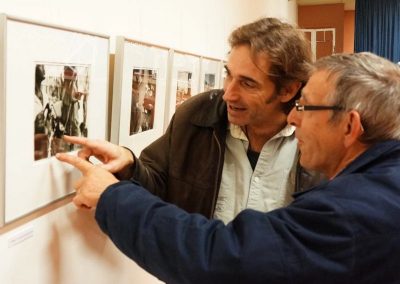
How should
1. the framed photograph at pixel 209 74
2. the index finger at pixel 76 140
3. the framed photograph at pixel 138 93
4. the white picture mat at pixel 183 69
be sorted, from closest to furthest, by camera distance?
1. the index finger at pixel 76 140
2. the framed photograph at pixel 138 93
3. the white picture mat at pixel 183 69
4. the framed photograph at pixel 209 74

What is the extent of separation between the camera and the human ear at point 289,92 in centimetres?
139

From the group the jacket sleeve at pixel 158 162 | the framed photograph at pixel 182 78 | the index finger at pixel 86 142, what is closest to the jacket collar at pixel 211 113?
the jacket sleeve at pixel 158 162

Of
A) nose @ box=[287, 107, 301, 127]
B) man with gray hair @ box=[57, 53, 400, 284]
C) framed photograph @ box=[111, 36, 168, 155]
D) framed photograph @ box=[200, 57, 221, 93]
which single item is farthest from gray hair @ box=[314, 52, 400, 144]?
framed photograph @ box=[200, 57, 221, 93]

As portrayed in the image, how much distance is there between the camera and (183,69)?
1.78 m

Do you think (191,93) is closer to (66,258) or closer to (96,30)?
(96,30)

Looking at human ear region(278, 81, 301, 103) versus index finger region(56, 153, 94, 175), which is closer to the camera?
index finger region(56, 153, 94, 175)

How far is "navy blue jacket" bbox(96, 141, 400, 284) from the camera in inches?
32.4

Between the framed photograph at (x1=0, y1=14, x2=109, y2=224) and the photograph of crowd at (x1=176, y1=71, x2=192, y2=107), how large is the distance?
0.60 meters

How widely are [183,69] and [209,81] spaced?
42cm

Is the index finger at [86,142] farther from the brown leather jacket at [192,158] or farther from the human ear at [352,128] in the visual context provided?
the human ear at [352,128]

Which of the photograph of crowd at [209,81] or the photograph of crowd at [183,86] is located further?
the photograph of crowd at [209,81]

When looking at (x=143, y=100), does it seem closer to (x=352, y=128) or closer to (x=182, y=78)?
(x=182, y=78)

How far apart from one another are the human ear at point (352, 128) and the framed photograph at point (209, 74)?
3.72 ft

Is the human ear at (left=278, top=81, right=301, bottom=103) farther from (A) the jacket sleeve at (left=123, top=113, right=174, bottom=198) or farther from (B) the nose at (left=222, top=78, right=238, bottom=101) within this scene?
(A) the jacket sleeve at (left=123, top=113, right=174, bottom=198)
